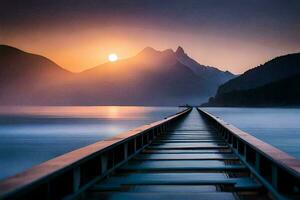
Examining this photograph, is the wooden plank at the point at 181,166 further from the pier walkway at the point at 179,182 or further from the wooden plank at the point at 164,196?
the wooden plank at the point at 164,196

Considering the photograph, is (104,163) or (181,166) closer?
(104,163)

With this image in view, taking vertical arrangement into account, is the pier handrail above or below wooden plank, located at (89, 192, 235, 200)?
above

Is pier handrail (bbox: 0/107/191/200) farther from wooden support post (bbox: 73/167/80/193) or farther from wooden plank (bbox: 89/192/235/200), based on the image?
wooden plank (bbox: 89/192/235/200)

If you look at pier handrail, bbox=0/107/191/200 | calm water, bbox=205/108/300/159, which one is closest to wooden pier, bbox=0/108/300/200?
pier handrail, bbox=0/107/191/200

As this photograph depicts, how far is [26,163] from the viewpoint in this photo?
2072cm

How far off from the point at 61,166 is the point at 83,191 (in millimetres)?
812

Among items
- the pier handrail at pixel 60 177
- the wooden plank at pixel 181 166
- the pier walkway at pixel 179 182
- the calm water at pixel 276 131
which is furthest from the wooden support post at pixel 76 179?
the calm water at pixel 276 131

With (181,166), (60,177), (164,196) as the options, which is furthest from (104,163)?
(60,177)

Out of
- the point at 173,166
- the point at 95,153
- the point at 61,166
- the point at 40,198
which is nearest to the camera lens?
the point at 40,198

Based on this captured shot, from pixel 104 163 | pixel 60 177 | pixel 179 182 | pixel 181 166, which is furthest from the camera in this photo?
pixel 181 166

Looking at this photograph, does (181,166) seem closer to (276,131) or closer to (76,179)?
(76,179)

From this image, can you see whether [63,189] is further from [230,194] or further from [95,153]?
[230,194]

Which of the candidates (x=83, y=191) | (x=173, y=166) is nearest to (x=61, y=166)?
(x=83, y=191)

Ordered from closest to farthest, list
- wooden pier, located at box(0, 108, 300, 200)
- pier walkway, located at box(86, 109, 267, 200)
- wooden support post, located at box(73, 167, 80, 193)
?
wooden pier, located at box(0, 108, 300, 200), wooden support post, located at box(73, 167, 80, 193), pier walkway, located at box(86, 109, 267, 200)
